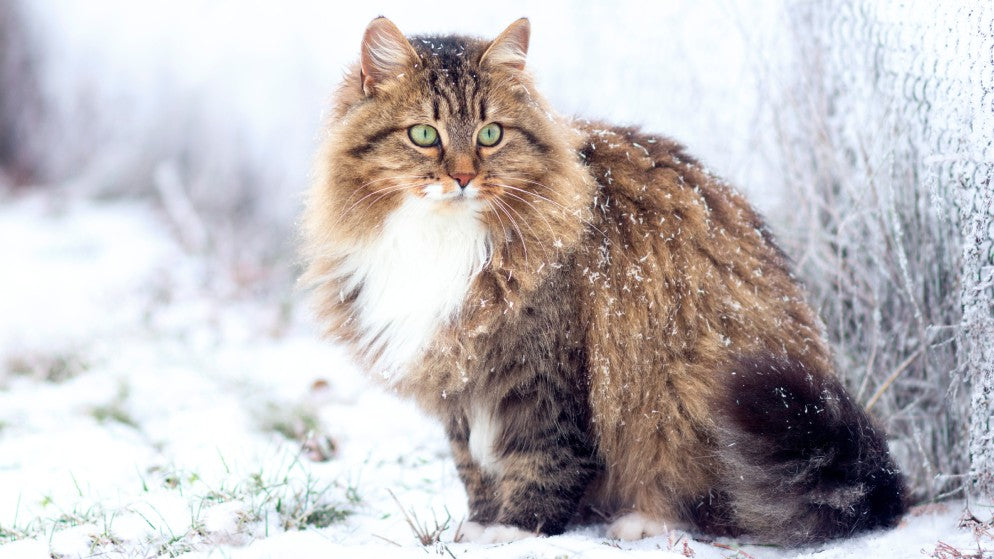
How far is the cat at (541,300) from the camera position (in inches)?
88.0

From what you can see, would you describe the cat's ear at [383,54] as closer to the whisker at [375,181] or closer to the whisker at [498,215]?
the whisker at [375,181]

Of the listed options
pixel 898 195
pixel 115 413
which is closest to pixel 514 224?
pixel 898 195

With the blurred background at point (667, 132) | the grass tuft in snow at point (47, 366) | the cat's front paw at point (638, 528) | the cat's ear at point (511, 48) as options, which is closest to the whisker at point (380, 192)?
the cat's ear at point (511, 48)

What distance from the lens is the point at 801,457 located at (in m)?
2.06

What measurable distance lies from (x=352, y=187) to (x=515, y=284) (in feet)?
1.76

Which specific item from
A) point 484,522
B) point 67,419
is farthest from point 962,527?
point 67,419

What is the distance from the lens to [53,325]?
4.52 m

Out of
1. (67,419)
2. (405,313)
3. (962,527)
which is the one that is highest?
(405,313)

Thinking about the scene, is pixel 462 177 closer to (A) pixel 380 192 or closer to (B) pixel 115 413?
(A) pixel 380 192

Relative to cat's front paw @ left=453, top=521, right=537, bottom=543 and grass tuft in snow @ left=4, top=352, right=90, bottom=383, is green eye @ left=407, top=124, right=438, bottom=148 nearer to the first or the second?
cat's front paw @ left=453, top=521, right=537, bottom=543

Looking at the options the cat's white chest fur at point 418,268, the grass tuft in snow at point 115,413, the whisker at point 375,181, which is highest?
the whisker at point 375,181

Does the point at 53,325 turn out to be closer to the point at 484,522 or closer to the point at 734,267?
the point at 484,522

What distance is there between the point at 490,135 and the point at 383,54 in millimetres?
370

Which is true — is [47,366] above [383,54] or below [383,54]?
below
